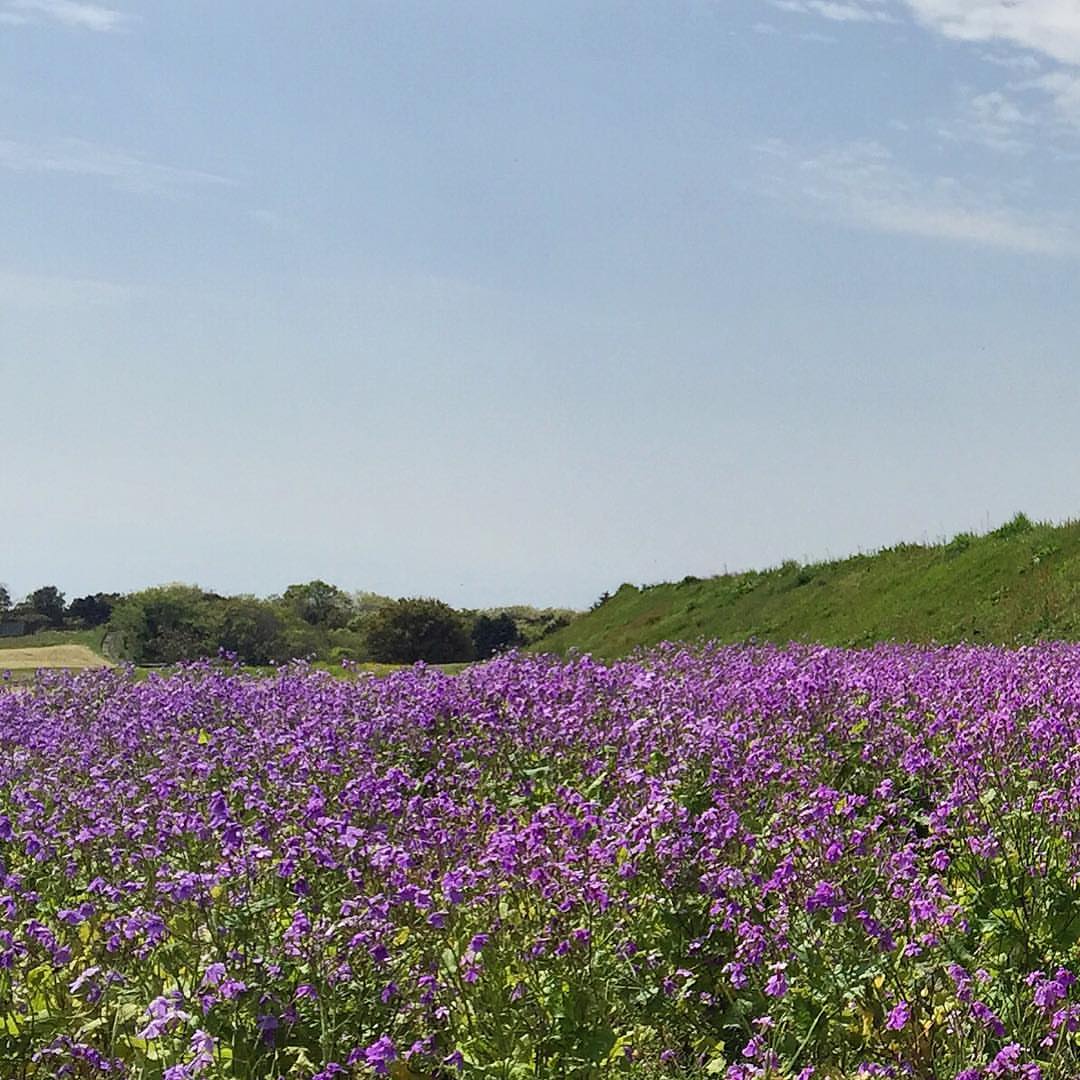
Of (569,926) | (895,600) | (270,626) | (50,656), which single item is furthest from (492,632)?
(569,926)

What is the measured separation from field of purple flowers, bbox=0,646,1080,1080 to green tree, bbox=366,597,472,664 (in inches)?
963

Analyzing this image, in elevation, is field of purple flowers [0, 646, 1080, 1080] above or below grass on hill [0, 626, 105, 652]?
below

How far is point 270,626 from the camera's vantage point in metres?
29.3

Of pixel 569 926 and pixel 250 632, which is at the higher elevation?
pixel 250 632

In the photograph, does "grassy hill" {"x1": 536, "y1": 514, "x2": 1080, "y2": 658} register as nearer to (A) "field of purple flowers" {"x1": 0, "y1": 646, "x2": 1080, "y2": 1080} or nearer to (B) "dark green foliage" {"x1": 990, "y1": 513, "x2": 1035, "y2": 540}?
(B) "dark green foliage" {"x1": 990, "y1": 513, "x2": 1035, "y2": 540}

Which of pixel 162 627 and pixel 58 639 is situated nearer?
pixel 162 627

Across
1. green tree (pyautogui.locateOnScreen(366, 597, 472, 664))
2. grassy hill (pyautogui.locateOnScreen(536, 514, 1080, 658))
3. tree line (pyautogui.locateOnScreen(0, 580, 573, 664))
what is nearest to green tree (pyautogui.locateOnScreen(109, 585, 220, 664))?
tree line (pyautogui.locateOnScreen(0, 580, 573, 664))

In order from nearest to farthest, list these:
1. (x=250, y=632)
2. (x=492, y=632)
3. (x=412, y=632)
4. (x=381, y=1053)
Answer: (x=381, y=1053) < (x=250, y=632) < (x=412, y=632) < (x=492, y=632)

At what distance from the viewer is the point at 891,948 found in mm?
3941

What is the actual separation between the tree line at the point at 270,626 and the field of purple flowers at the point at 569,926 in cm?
1467

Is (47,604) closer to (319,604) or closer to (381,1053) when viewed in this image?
(319,604)

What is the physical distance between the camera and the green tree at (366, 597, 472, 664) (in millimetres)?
31219

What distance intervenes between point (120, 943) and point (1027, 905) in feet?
10.1

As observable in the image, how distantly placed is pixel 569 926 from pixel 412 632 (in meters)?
27.3
